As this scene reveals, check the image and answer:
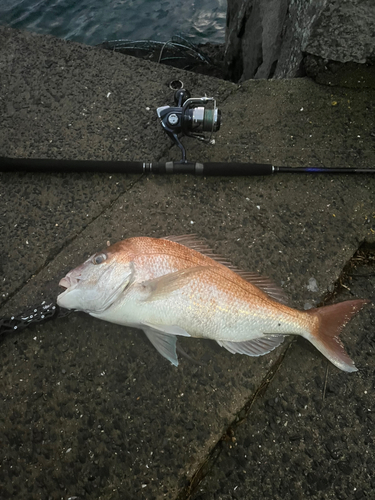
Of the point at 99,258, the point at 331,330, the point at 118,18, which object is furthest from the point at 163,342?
the point at 118,18

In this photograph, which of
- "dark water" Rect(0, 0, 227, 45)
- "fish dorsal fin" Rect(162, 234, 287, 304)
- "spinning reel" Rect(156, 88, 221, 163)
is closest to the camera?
"fish dorsal fin" Rect(162, 234, 287, 304)

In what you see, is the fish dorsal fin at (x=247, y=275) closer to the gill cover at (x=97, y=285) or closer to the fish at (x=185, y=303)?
the fish at (x=185, y=303)

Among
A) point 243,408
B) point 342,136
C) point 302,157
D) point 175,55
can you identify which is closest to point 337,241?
point 302,157

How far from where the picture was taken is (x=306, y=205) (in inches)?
108

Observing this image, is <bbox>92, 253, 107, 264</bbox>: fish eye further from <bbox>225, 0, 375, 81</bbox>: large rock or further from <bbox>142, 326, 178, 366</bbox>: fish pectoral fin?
<bbox>225, 0, 375, 81</bbox>: large rock

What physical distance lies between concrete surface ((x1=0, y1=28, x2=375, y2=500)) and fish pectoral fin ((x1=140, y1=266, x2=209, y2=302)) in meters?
0.42

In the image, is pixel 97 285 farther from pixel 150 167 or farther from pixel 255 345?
pixel 150 167

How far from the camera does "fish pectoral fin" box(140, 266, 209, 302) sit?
1937 mm

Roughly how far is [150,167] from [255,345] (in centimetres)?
150

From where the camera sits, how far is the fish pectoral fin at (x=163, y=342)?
201cm

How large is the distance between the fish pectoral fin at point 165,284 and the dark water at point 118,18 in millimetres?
7646

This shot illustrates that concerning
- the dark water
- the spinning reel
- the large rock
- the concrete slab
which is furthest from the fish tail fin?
the dark water

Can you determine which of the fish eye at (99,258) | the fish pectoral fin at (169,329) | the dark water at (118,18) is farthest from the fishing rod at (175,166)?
the dark water at (118,18)

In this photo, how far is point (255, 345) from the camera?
2090 mm
